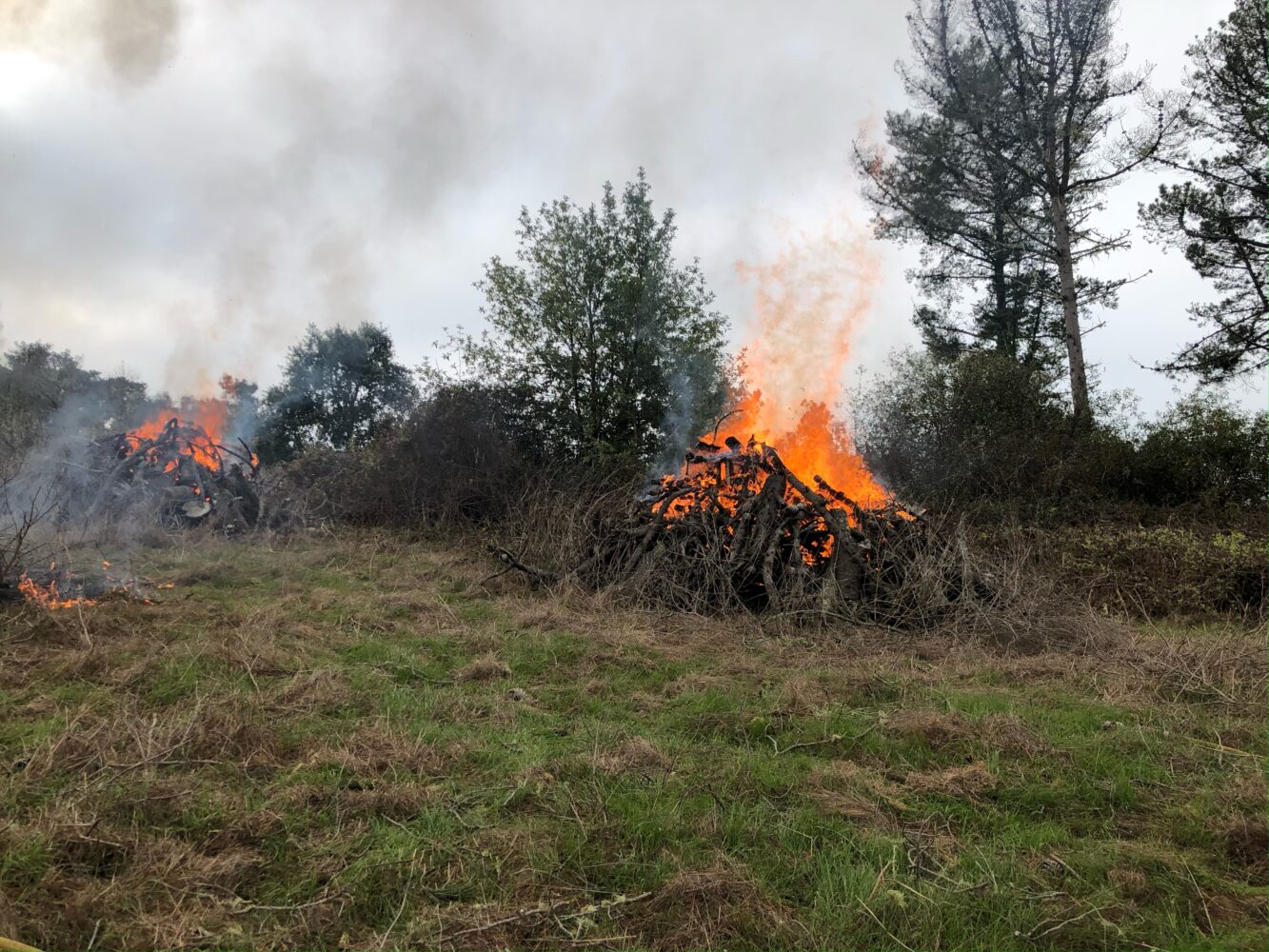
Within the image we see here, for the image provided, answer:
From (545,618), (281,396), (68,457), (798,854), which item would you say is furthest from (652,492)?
(281,396)

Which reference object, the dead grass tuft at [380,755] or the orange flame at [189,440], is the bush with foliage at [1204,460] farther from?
the orange flame at [189,440]

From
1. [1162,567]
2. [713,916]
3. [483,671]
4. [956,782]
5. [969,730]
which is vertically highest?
[1162,567]

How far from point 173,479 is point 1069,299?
18.8 m

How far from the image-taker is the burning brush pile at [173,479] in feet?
40.1

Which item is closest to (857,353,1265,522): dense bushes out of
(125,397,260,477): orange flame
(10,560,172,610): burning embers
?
(10,560,172,610): burning embers

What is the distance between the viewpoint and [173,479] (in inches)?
512

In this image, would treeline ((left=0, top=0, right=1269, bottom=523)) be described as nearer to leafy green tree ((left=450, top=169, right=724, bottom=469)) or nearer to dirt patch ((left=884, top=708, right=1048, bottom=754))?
leafy green tree ((left=450, top=169, right=724, bottom=469))

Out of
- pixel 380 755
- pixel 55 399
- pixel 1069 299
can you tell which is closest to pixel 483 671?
pixel 380 755

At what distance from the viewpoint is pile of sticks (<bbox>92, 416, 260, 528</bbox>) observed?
12.3m

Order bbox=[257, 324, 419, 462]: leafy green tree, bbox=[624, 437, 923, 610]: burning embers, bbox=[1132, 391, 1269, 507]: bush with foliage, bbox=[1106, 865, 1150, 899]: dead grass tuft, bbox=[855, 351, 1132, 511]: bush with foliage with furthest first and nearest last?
bbox=[257, 324, 419, 462]: leafy green tree → bbox=[855, 351, 1132, 511]: bush with foliage → bbox=[1132, 391, 1269, 507]: bush with foliage → bbox=[624, 437, 923, 610]: burning embers → bbox=[1106, 865, 1150, 899]: dead grass tuft

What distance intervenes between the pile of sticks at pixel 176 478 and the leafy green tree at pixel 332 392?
34.7ft

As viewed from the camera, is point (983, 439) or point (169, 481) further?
point (983, 439)

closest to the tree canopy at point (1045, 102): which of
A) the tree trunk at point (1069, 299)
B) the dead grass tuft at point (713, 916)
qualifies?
the tree trunk at point (1069, 299)

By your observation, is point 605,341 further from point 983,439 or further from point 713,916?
point 713,916
